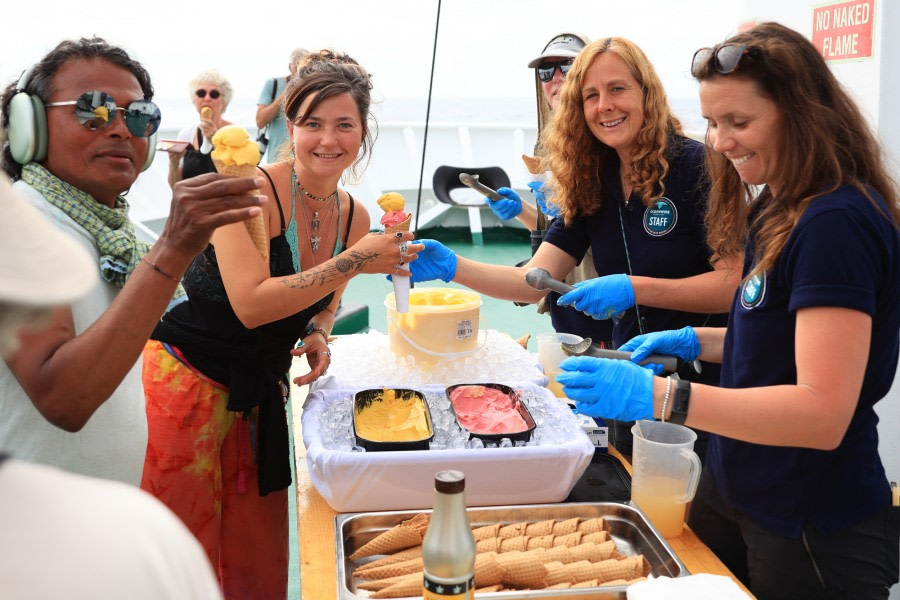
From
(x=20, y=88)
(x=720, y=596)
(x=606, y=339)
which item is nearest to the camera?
(x=720, y=596)

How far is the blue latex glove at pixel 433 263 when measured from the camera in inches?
106

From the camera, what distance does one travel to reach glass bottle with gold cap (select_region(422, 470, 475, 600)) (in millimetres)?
1165

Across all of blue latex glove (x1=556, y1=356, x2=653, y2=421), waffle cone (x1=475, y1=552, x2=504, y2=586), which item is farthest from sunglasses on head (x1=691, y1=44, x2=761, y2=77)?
waffle cone (x1=475, y1=552, x2=504, y2=586)

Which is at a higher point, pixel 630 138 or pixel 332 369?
pixel 630 138

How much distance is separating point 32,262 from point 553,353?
203 cm

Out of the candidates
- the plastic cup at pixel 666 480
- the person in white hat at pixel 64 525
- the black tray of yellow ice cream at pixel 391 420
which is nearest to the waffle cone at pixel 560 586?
the plastic cup at pixel 666 480

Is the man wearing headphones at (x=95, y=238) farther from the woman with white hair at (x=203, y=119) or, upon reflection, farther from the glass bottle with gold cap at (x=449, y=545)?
the woman with white hair at (x=203, y=119)

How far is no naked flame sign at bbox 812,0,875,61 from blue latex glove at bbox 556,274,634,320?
1.34 meters

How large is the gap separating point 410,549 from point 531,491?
1.24ft

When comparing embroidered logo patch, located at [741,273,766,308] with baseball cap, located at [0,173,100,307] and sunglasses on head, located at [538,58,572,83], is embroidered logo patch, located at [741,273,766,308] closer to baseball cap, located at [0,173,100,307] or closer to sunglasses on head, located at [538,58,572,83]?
baseball cap, located at [0,173,100,307]

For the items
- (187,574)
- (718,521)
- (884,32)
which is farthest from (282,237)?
(884,32)

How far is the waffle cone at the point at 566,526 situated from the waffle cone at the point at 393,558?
0.31 metres

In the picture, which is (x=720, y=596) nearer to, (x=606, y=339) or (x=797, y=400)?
(x=797, y=400)

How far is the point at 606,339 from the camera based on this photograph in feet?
9.23
